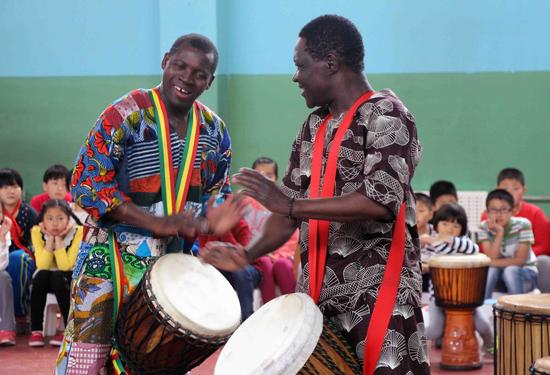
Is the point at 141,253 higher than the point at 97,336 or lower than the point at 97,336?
higher

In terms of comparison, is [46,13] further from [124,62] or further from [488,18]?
[488,18]

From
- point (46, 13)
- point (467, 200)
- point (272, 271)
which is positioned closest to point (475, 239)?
point (467, 200)

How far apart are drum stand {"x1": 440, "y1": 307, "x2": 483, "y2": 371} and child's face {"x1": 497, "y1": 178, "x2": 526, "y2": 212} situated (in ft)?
6.50

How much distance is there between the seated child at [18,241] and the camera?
8531 millimetres

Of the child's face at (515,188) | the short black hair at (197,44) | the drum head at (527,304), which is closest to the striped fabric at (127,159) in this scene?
the short black hair at (197,44)

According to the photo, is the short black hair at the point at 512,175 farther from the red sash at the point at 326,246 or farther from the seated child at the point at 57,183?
the red sash at the point at 326,246

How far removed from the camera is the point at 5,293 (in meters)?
8.23

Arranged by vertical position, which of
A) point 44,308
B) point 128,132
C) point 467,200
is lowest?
point 44,308

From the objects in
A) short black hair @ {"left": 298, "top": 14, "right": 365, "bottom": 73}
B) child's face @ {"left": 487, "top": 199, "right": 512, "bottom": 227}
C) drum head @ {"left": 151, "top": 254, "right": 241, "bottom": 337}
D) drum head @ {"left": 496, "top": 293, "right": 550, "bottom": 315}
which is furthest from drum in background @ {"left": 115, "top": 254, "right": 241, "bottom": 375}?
child's face @ {"left": 487, "top": 199, "right": 512, "bottom": 227}

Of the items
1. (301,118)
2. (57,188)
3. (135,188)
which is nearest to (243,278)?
(57,188)

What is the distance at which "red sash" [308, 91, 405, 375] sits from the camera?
10.4 ft

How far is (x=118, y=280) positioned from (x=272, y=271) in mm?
4627

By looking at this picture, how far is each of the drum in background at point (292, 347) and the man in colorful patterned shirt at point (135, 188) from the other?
2.57ft

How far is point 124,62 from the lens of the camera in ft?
34.3
